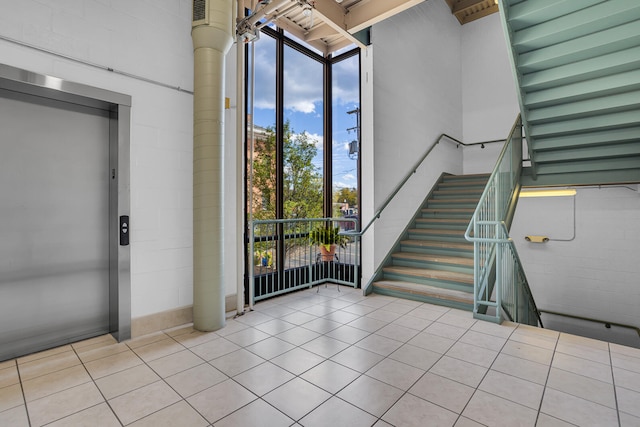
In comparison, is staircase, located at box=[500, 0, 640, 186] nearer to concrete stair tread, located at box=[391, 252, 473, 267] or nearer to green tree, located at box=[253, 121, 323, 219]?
concrete stair tread, located at box=[391, 252, 473, 267]

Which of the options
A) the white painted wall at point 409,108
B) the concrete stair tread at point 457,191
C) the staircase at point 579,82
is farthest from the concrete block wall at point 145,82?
the concrete stair tread at point 457,191

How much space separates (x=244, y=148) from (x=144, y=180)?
1.27m

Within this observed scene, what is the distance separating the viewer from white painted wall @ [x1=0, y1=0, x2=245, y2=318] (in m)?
2.46

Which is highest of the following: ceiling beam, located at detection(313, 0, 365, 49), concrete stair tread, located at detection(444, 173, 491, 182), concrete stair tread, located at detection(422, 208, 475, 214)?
ceiling beam, located at detection(313, 0, 365, 49)

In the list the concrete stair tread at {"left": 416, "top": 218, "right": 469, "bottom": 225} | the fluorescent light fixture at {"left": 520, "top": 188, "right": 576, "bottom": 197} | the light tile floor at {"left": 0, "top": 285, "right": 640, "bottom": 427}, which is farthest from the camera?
the fluorescent light fixture at {"left": 520, "top": 188, "right": 576, "bottom": 197}

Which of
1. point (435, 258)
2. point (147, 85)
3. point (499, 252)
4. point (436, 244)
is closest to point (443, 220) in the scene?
point (436, 244)

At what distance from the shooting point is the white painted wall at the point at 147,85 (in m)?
2.46

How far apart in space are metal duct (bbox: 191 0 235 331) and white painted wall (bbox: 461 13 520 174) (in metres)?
6.07

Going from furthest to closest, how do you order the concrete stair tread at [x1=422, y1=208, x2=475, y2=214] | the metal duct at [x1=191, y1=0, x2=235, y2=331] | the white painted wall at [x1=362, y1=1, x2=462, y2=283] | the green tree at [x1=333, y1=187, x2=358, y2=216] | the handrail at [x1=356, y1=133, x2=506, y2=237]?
1. the concrete stair tread at [x1=422, y1=208, x2=475, y2=214]
2. the green tree at [x1=333, y1=187, x2=358, y2=216]
3. the white painted wall at [x1=362, y1=1, x2=462, y2=283]
4. the handrail at [x1=356, y1=133, x2=506, y2=237]
5. the metal duct at [x1=191, y1=0, x2=235, y2=331]

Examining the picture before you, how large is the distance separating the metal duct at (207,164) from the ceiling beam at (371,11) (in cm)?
190

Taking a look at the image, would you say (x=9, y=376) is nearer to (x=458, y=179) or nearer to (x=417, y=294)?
(x=417, y=294)

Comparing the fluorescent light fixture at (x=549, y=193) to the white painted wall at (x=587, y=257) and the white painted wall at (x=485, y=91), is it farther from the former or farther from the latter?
the white painted wall at (x=485, y=91)

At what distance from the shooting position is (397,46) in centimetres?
524

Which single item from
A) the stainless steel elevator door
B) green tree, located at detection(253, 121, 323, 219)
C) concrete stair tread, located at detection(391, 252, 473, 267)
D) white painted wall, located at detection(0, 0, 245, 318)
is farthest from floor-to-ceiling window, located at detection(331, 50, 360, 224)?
the stainless steel elevator door
